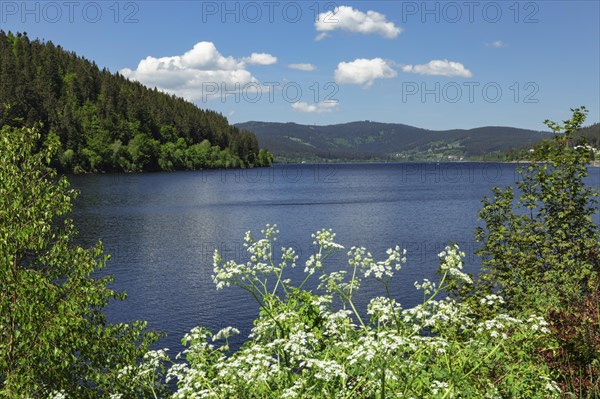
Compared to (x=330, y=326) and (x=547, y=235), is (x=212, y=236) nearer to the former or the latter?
(x=547, y=235)

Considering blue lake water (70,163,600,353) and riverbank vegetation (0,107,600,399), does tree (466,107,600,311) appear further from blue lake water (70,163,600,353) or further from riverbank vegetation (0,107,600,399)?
blue lake water (70,163,600,353)

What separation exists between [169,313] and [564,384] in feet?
81.0

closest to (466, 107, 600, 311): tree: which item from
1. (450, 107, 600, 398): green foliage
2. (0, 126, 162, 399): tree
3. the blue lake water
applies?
(450, 107, 600, 398): green foliage

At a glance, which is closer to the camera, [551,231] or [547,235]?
[551,231]

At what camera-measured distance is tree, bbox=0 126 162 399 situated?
425 inches

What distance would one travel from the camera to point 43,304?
1111 cm

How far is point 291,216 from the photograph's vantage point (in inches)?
2987

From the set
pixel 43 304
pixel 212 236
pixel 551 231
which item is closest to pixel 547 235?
pixel 551 231

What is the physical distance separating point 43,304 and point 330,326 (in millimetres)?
5798

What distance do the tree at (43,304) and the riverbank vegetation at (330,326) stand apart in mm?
36

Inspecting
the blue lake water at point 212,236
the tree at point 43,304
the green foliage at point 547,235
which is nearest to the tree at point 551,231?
the green foliage at point 547,235

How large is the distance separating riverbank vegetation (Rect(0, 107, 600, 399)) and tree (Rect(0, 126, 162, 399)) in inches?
1.4

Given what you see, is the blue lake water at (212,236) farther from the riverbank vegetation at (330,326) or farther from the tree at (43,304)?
A: the riverbank vegetation at (330,326)

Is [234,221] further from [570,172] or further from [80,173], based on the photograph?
[80,173]
